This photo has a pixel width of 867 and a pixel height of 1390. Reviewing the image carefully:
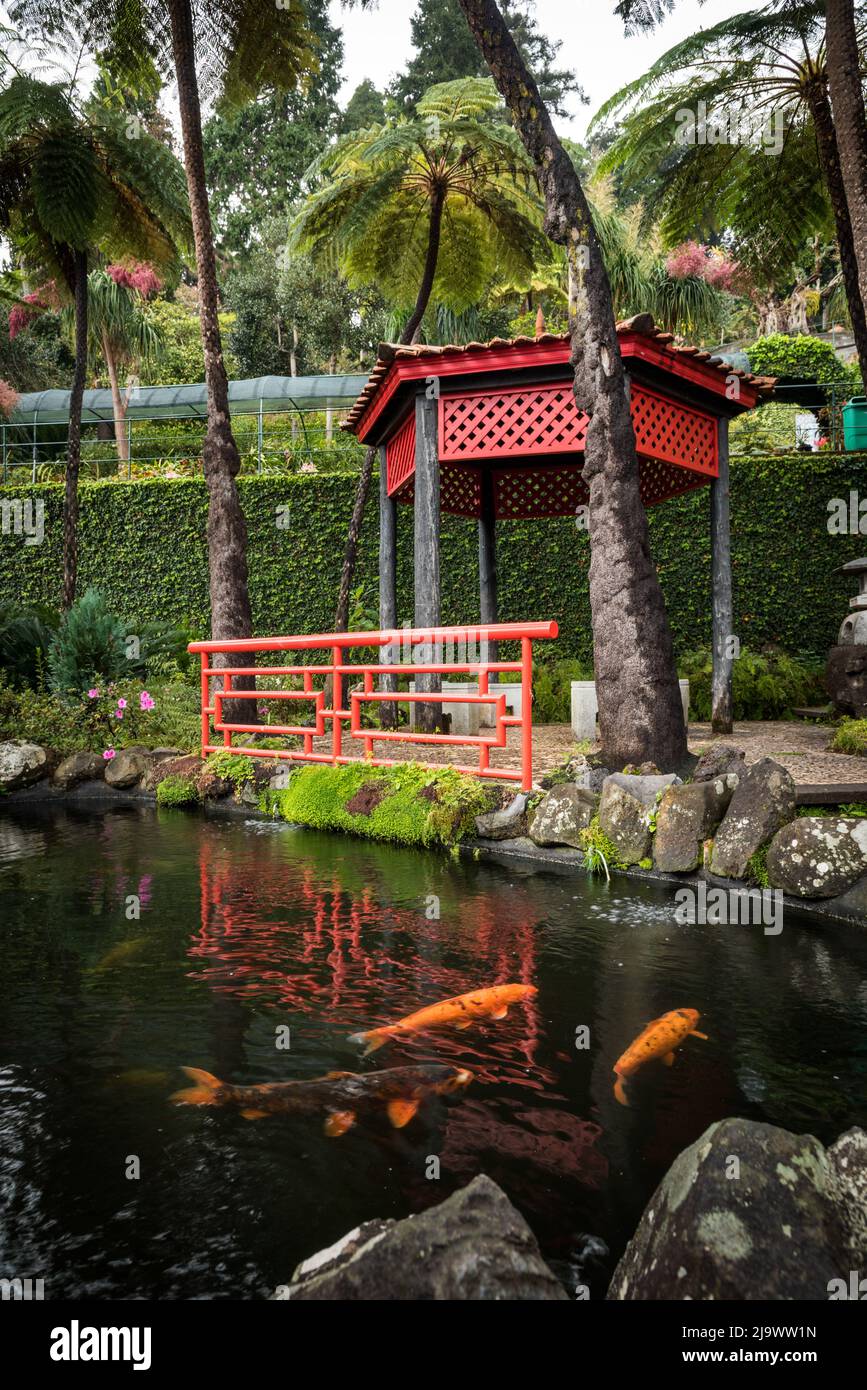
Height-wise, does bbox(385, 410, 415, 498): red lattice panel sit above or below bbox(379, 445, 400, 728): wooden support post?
above

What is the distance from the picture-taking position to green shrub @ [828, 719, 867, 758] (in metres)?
7.87

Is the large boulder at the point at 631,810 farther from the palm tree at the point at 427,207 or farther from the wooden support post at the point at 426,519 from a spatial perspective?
the palm tree at the point at 427,207

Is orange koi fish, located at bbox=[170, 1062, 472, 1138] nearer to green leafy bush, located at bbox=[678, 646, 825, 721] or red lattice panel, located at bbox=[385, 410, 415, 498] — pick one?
red lattice panel, located at bbox=[385, 410, 415, 498]

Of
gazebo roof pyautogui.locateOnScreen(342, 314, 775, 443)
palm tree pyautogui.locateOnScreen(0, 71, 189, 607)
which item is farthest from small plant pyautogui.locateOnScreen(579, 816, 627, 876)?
palm tree pyautogui.locateOnScreen(0, 71, 189, 607)

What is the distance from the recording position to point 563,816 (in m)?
6.55

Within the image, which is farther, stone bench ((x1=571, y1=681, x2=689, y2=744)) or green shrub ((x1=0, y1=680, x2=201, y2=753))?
green shrub ((x1=0, y1=680, x2=201, y2=753))

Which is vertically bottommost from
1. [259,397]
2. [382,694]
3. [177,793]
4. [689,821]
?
[177,793]

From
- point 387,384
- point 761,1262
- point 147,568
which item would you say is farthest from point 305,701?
point 761,1262

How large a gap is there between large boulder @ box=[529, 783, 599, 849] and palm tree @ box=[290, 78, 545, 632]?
6641mm

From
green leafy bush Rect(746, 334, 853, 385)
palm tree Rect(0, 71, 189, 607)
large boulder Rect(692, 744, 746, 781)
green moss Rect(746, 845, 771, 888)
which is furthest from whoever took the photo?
green leafy bush Rect(746, 334, 853, 385)

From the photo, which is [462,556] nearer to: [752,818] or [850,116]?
[850,116]

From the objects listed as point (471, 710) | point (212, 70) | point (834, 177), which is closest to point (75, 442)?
point (212, 70)

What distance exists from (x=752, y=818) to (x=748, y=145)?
8041 millimetres
